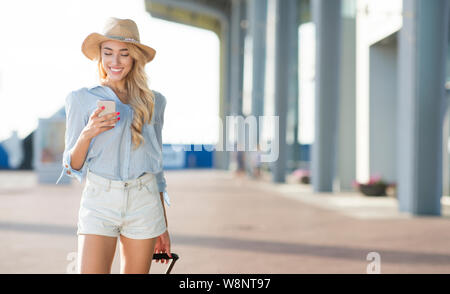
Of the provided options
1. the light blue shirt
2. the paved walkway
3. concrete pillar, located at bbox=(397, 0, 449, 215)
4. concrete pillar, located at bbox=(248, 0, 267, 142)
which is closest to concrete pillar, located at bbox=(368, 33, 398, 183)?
the paved walkway

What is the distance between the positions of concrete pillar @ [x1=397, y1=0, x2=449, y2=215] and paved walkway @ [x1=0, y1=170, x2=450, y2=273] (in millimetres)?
630

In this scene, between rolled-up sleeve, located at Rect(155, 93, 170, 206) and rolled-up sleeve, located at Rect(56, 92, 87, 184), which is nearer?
rolled-up sleeve, located at Rect(56, 92, 87, 184)

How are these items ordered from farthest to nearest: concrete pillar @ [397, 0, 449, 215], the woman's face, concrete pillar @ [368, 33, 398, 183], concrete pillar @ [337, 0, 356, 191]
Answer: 1. concrete pillar @ [337, 0, 356, 191]
2. concrete pillar @ [368, 33, 398, 183]
3. concrete pillar @ [397, 0, 449, 215]
4. the woman's face

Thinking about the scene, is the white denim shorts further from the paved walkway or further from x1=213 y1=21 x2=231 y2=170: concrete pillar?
x1=213 y1=21 x2=231 y2=170: concrete pillar

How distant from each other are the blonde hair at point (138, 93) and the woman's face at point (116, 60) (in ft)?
0.09

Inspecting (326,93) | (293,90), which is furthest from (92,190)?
(293,90)

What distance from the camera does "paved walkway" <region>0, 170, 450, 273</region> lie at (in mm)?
5488

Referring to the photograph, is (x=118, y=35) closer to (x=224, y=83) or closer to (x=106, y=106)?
(x=106, y=106)

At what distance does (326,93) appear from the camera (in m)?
16.1

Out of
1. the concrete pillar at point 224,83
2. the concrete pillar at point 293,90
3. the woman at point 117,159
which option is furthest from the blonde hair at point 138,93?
the concrete pillar at point 224,83

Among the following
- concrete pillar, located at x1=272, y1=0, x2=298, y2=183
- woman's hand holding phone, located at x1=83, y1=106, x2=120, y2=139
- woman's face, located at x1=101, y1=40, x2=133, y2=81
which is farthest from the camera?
concrete pillar, located at x1=272, y1=0, x2=298, y2=183

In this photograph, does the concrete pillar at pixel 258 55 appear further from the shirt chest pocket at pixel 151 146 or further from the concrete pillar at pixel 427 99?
the shirt chest pocket at pixel 151 146

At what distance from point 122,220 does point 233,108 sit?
3129 centimetres
